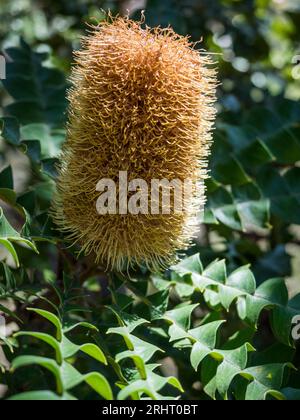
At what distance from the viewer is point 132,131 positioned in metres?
1.12

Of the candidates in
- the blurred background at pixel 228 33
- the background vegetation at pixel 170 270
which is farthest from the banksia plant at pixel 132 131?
the blurred background at pixel 228 33

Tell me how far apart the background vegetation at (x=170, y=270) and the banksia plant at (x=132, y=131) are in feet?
0.30

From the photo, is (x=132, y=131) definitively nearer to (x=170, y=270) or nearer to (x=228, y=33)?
(x=170, y=270)

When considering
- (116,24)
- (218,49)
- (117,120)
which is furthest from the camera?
(218,49)

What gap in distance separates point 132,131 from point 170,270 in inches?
14.9

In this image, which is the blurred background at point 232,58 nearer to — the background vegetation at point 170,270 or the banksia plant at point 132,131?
the background vegetation at point 170,270

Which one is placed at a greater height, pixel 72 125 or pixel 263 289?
pixel 72 125

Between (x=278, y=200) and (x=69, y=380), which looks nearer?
(x=69, y=380)

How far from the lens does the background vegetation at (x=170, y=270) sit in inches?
41.3

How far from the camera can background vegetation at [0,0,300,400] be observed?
1.05 metres

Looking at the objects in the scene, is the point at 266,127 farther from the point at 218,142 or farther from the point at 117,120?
the point at 117,120

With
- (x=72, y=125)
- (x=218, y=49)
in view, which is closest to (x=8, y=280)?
(x=72, y=125)

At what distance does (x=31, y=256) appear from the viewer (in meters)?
1.67

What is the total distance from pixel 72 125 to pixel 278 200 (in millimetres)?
581
